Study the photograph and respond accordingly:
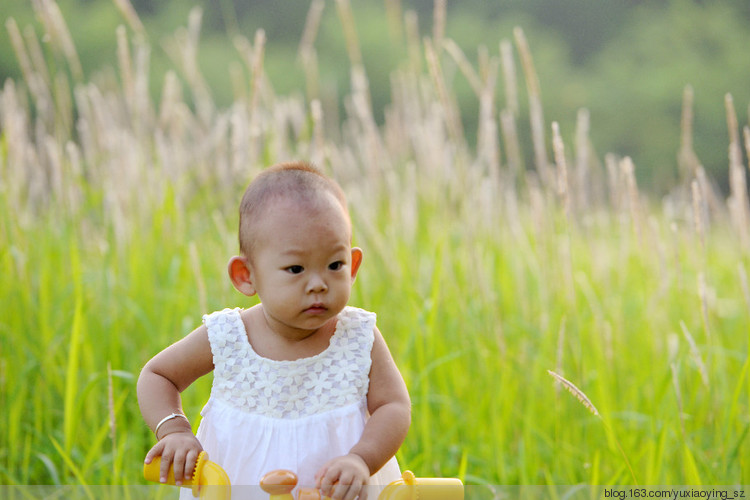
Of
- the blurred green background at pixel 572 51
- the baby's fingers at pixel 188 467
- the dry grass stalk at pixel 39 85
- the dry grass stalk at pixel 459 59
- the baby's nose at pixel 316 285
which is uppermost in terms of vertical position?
the blurred green background at pixel 572 51

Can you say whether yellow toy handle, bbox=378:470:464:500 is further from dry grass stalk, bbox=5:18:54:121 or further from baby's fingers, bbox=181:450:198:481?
dry grass stalk, bbox=5:18:54:121

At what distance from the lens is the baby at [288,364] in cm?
124

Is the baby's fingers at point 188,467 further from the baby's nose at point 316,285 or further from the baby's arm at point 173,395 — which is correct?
the baby's nose at point 316,285

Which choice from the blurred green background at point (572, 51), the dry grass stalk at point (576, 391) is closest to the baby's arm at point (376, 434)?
the dry grass stalk at point (576, 391)

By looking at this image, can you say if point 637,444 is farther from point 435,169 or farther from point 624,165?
point 435,169

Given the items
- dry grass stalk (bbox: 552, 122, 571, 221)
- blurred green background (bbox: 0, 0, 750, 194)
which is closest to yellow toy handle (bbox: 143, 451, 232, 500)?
dry grass stalk (bbox: 552, 122, 571, 221)

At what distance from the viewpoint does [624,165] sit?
78.7 inches

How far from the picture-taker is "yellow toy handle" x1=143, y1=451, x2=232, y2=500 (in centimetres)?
115

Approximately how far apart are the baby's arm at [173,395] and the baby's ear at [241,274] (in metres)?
0.09

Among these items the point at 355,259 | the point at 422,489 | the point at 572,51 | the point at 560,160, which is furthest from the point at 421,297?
the point at 572,51

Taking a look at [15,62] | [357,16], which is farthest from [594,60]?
[15,62]

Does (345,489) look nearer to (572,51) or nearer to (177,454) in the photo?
(177,454)

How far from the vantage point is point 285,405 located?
1.33 metres

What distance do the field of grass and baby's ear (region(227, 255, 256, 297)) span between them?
0.55m
